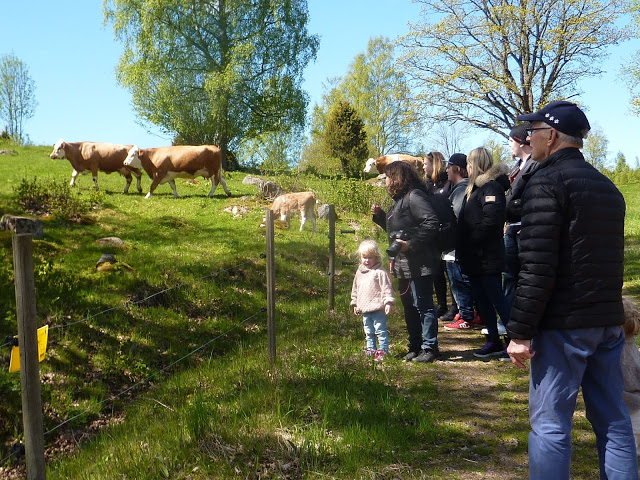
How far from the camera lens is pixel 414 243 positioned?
5.58m

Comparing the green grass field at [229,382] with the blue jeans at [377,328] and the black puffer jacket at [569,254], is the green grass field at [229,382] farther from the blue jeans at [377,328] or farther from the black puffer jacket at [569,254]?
the black puffer jacket at [569,254]

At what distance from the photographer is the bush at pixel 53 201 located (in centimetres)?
1178

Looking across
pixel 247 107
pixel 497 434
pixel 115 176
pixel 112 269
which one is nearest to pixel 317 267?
pixel 112 269

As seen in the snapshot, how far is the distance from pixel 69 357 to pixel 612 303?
18.9ft

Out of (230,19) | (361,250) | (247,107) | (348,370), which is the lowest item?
(348,370)

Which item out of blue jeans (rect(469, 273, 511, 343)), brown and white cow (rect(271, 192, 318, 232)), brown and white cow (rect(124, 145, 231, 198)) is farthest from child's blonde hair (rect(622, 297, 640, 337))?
brown and white cow (rect(124, 145, 231, 198))

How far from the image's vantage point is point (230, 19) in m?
→ 30.1

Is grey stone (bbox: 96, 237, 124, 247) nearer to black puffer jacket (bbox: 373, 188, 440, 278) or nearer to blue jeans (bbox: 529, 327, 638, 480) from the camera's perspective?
black puffer jacket (bbox: 373, 188, 440, 278)

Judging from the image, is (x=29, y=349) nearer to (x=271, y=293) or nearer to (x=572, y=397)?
(x=572, y=397)

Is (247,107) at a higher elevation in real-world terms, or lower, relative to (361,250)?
higher

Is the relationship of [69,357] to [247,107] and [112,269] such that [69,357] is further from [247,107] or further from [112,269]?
[247,107]

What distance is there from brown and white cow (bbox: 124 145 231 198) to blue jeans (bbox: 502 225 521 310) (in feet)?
40.6

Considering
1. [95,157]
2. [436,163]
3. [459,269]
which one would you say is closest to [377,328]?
[459,269]

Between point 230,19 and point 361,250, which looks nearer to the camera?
point 361,250
